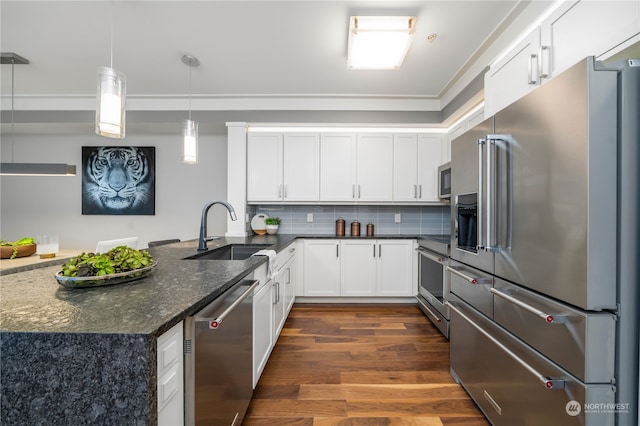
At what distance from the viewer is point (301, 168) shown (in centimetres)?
363

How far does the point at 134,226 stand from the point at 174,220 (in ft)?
1.92

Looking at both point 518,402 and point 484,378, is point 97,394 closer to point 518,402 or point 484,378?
point 518,402

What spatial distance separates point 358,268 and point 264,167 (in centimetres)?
178

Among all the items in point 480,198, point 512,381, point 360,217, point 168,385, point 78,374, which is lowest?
point 512,381

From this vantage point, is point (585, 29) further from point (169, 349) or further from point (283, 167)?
point (283, 167)

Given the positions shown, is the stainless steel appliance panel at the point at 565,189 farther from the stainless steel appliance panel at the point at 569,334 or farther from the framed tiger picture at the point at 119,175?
the framed tiger picture at the point at 119,175

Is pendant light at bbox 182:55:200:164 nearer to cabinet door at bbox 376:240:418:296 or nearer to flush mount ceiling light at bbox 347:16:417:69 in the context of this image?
flush mount ceiling light at bbox 347:16:417:69

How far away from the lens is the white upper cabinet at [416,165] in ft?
11.8

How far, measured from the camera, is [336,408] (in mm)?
1648

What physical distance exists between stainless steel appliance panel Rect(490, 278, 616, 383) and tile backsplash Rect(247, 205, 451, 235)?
107 inches

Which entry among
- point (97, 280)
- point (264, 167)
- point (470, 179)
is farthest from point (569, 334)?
point (264, 167)

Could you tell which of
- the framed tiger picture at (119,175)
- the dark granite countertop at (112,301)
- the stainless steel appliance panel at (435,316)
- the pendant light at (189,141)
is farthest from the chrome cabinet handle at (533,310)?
the framed tiger picture at (119,175)

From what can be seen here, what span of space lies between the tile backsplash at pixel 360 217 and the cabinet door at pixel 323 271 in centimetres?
56

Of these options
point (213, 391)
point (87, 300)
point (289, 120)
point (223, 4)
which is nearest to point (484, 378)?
point (213, 391)
